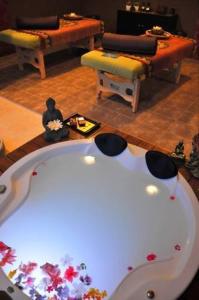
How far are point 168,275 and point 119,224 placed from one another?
367 mm

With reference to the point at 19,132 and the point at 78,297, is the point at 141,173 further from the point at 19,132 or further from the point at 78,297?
the point at 19,132

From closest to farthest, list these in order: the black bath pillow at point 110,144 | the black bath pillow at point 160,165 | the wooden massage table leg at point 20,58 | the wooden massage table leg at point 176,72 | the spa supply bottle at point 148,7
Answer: the black bath pillow at point 160,165, the black bath pillow at point 110,144, the wooden massage table leg at point 176,72, the wooden massage table leg at point 20,58, the spa supply bottle at point 148,7

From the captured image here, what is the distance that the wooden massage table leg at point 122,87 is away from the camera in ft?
8.74

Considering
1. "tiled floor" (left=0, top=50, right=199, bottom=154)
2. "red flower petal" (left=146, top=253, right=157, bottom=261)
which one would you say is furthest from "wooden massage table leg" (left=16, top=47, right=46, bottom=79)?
"red flower petal" (left=146, top=253, right=157, bottom=261)

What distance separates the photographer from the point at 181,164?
174 cm

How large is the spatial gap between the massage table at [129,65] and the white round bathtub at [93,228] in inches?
39.5

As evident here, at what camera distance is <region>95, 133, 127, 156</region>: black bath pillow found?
1771 millimetres

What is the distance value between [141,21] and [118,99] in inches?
76.1

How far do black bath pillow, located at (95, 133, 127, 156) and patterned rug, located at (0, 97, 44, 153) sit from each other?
82 cm

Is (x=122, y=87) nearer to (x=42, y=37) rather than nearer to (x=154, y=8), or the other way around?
(x=42, y=37)

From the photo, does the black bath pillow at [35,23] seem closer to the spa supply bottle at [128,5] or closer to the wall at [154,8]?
the spa supply bottle at [128,5]

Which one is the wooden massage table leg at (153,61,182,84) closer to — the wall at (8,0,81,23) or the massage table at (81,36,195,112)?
the massage table at (81,36,195,112)

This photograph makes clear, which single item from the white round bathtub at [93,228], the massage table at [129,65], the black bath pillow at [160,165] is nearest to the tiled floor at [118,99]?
the massage table at [129,65]

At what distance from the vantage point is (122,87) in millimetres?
2742
